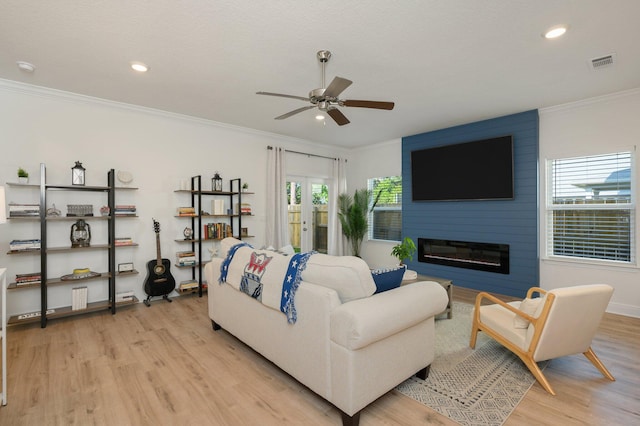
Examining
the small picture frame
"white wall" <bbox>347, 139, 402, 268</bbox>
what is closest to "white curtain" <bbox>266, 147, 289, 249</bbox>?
"white wall" <bbox>347, 139, 402, 268</bbox>

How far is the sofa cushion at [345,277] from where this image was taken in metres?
1.99

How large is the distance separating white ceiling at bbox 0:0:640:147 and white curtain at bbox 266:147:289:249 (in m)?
1.62

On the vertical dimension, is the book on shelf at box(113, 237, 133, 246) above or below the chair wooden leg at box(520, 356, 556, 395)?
above

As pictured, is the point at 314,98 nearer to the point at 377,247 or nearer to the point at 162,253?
the point at 162,253

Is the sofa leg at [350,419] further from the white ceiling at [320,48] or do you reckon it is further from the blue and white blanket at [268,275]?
the white ceiling at [320,48]

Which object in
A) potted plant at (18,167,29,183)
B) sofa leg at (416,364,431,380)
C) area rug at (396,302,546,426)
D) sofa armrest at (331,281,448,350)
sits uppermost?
potted plant at (18,167,29,183)

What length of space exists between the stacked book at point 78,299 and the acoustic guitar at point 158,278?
684mm

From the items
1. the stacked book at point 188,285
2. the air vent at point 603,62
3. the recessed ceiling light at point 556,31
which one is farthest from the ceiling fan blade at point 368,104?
the stacked book at point 188,285

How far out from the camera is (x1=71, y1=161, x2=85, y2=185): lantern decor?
3823mm

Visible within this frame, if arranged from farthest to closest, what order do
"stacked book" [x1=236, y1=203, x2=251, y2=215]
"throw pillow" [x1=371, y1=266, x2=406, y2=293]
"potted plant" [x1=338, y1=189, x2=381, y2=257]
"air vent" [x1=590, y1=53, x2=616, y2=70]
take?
"potted plant" [x1=338, y1=189, x2=381, y2=257]
"stacked book" [x1=236, y1=203, x2=251, y2=215]
"air vent" [x1=590, y1=53, x2=616, y2=70]
"throw pillow" [x1=371, y1=266, x2=406, y2=293]

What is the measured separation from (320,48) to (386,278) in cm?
211

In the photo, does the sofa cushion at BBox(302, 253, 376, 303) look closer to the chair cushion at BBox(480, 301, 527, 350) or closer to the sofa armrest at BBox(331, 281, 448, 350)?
the sofa armrest at BBox(331, 281, 448, 350)

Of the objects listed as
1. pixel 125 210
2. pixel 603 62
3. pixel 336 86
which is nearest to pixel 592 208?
pixel 603 62

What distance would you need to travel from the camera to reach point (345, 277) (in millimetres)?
1983
